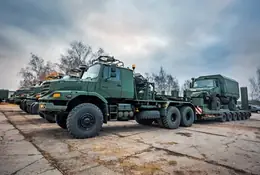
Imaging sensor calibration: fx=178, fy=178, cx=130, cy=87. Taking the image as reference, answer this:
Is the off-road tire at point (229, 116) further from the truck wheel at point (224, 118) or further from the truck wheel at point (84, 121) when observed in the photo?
the truck wheel at point (84, 121)

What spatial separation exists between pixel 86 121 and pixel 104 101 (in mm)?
906

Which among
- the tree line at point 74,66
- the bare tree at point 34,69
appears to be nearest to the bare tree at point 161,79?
the tree line at point 74,66

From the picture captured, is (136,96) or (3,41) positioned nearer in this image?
(136,96)

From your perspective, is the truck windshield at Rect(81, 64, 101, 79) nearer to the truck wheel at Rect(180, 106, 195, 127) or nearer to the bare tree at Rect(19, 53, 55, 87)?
the truck wheel at Rect(180, 106, 195, 127)

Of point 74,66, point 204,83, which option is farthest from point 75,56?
point 204,83

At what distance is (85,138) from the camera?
531cm

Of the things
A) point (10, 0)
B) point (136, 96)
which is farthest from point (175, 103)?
point (10, 0)

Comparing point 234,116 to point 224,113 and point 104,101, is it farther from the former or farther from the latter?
point 104,101

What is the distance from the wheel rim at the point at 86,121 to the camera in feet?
17.4

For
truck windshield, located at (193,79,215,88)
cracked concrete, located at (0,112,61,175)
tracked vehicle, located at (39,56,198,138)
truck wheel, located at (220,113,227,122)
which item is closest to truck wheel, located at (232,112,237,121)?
truck wheel, located at (220,113,227,122)

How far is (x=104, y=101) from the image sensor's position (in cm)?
589

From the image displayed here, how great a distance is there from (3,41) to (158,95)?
15845 millimetres

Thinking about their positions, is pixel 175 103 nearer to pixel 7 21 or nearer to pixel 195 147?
pixel 195 147

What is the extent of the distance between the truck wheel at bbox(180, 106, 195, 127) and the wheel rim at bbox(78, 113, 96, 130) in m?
4.86
